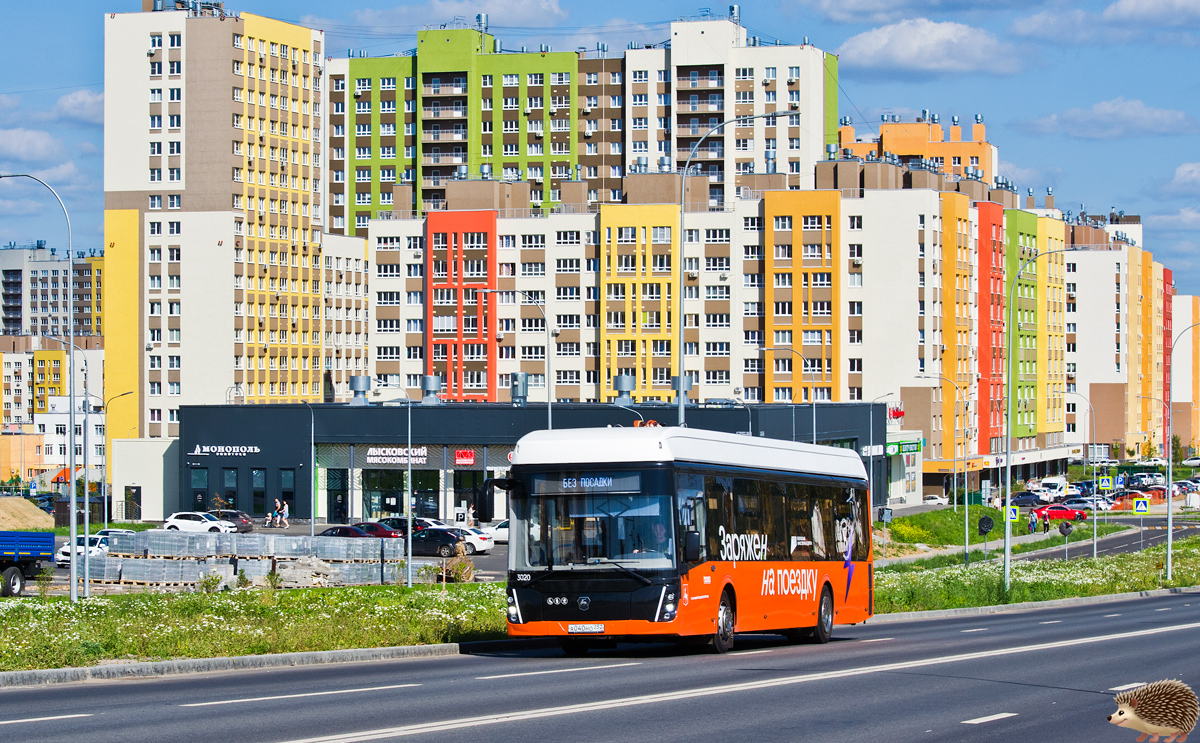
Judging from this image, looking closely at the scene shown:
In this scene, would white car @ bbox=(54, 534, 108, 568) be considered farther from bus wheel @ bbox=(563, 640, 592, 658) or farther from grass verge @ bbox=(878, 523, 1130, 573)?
A: grass verge @ bbox=(878, 523, 1130, 573)

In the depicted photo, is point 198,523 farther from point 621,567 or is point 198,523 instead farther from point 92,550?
point 621,567

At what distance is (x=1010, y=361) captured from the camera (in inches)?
4948

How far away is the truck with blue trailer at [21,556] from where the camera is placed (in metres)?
38.1

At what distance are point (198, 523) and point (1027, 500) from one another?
196 ft

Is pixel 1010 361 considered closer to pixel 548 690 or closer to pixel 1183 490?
pixel 1183 490

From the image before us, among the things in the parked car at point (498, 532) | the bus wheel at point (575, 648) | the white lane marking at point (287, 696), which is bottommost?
the parked car at point (498, 532)

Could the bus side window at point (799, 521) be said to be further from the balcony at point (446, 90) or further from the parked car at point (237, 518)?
the balcony at point (446, 90)

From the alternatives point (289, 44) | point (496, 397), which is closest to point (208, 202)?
point (289, 44)

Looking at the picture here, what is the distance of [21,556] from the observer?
38.5 metres

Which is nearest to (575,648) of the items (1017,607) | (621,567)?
(621,567)

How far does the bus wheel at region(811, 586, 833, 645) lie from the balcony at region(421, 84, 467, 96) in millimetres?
110281

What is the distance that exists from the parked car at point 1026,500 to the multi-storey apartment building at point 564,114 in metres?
35.8

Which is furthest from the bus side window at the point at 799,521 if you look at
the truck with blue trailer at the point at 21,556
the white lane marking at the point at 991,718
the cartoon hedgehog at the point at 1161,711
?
the truck with blue trailer at the point at 21,556

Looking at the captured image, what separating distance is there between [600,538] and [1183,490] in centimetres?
11813
